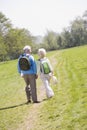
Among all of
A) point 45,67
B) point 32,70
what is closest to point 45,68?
point 45,67

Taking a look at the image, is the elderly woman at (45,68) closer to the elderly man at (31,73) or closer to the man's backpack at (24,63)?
the elderly man at (31,73)

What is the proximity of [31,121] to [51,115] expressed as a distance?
0.63 meters

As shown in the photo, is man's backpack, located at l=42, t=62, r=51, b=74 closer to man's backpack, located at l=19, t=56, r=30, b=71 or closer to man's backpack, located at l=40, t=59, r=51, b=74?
man's backpack, located at l=40, t=59, r=51, b=74

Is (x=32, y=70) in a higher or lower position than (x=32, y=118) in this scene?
higher

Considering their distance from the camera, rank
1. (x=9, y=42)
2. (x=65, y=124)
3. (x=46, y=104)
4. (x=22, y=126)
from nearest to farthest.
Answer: (x=65, y=124)
(x=22, y=126)
(x=46, y=104)
(x=9, y=42)

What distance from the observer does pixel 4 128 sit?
8531 millimetres

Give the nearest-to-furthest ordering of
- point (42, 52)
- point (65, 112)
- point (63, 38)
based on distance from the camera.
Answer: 1. point (65, 112)
2. point (42, 52)
3. point (63, 38)

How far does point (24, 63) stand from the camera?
10820 millimetres

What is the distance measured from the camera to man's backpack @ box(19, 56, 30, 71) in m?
10.8

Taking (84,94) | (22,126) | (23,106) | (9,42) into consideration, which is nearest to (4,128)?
(22,126)

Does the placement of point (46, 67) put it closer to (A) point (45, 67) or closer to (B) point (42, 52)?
(A) point (45, 67)

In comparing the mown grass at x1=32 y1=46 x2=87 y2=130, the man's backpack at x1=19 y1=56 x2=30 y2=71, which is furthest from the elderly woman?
the mown grass at x1=32 y1=46 x2=87 y2=130

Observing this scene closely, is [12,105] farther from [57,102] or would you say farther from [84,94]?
[84,94]

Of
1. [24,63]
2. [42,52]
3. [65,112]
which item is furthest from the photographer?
[42,52]
